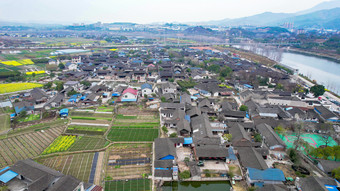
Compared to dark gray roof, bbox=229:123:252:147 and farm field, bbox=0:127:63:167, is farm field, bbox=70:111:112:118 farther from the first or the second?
dark gray roof, bbox=229:123:252:147

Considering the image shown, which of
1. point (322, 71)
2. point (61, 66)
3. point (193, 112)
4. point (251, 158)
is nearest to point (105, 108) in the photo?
point (193, 112)

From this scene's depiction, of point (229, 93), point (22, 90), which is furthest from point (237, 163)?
point (22, 90)

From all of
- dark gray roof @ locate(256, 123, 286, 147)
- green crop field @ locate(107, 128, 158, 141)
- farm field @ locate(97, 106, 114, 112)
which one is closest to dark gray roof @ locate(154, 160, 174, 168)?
green crop field @ locate(107, 128, 158, 141)

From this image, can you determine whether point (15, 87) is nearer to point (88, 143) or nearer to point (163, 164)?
point (88, 143)

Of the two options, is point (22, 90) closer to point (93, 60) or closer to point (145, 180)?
point (93, 60)

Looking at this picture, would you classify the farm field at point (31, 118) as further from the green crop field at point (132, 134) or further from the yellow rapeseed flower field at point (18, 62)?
the yellow rapeseed flower field at point (18, 62)

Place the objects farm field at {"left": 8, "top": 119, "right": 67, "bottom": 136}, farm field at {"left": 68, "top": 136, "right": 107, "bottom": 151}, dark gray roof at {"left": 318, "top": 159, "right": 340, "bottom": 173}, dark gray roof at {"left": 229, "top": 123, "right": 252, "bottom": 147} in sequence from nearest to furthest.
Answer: dark gray roof at {"left": 318, "top": 159, "right": 340, "bottom": 173}, farm field at {"left": 68, "top": 136, "right": 107, "bottom": 151}, dark gray roof at {"left": 229, "top": 123, "right": 252, "bottom": 147}, farm field at {"left": 8, "top": 119, "right": 67, "bottom": 136}

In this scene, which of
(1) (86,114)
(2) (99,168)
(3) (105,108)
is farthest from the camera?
(3) (105,108)
